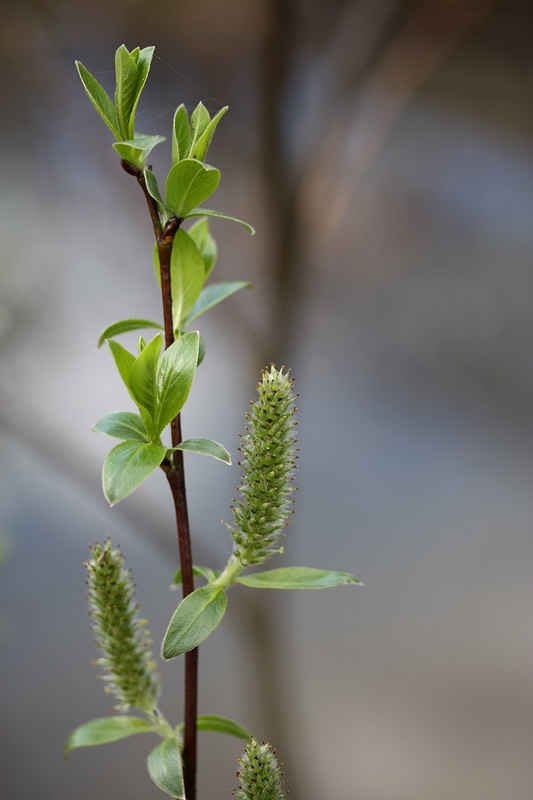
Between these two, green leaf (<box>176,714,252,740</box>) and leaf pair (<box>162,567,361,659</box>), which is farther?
green leaf (<box>176,714,252,740</box>)

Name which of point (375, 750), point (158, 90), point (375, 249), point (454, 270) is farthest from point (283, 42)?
point (375, 750)

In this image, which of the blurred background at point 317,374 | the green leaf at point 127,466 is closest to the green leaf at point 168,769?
the green leaf at point 127,466

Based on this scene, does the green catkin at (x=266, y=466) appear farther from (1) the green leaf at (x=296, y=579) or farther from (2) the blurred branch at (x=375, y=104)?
(2) the blurred branch at (x=375, y=104)

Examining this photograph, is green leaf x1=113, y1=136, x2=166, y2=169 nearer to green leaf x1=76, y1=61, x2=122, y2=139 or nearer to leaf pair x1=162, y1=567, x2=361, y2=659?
green leaf x1=76, y1=61, x2=122, y2=139

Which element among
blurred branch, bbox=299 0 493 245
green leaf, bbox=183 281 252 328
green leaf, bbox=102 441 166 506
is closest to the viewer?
green leaf, bbox=102 441 166 506

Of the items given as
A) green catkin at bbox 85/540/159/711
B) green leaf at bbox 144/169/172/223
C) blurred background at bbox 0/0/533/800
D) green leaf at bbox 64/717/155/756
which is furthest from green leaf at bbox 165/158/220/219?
blurred background at bbox 0/0/533/800

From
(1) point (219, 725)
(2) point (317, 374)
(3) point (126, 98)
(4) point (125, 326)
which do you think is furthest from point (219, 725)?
(2) point (317, 374)
